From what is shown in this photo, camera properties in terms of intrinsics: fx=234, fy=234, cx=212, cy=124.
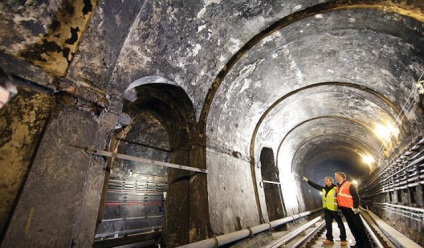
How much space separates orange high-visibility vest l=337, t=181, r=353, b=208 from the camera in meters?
5.52

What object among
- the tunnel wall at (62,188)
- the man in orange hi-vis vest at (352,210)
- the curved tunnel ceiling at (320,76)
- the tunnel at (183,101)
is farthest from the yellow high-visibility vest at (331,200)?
the tunnel wall at (62,188)

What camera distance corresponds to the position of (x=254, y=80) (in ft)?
20.4

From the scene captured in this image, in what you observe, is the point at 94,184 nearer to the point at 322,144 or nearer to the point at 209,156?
the point at 209,156

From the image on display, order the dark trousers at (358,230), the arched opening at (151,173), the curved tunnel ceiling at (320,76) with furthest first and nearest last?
1. the dark trousers at (358,230)
2. the arched opening at (151,173)
3. the curved tunnel ceiling at (320,76)

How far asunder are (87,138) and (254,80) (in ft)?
14.6

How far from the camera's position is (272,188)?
10055 millimetres

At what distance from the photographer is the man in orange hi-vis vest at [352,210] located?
5.12m

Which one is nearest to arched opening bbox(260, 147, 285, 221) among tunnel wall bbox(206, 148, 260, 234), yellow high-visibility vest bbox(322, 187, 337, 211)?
yellow high-visibility vest bbox(322, 187, 337, 211)

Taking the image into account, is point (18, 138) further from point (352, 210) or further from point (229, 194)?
point (352, 210)

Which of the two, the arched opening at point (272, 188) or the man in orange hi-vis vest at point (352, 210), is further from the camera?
the arched opening at point (272, 188)

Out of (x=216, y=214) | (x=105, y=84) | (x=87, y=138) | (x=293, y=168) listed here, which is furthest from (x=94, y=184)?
(x=293, y=168)

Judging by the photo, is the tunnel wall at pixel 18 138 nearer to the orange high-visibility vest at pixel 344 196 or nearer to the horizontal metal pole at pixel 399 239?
the orange high-visibility vest at pixel 344 196

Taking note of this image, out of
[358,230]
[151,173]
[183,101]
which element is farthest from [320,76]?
[151,173]

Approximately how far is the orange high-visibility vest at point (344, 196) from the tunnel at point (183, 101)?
167cm
